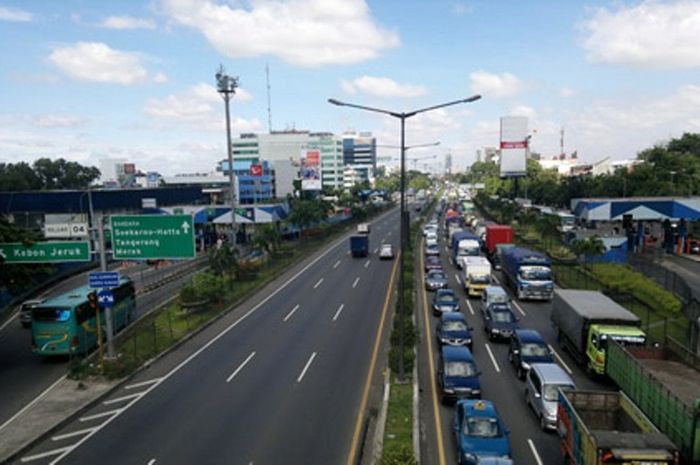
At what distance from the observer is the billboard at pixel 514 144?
9394 cm

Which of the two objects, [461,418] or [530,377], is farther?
[530,377]

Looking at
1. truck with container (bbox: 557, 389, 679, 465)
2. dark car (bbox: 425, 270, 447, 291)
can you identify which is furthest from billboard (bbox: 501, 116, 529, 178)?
truck with container (bbox: 557, 389, 679, 465)

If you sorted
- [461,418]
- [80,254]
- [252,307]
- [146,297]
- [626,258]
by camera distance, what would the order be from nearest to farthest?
[461,418]
[80,254]
[252,307]
[146,297]
[626,258]

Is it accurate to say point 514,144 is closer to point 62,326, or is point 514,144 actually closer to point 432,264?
point 432,264

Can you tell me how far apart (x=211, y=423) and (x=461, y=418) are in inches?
346

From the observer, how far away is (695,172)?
303 ft

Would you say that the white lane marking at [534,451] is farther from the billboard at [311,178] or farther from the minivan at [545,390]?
the billboard at [311,178]

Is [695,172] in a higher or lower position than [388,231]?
higher

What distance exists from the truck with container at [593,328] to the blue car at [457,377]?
5.32 metres

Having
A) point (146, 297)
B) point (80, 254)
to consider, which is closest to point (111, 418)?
point (80, 254)

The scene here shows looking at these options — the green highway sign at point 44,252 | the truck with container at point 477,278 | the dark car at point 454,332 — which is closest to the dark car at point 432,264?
the truck with container at point 477,278

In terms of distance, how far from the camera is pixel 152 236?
26859 millimetres

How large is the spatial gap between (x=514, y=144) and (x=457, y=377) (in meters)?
80.8

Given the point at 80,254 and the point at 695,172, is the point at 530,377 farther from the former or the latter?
the point at 695,172
